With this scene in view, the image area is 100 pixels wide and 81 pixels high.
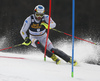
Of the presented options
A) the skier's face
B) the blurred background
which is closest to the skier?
the skier's face

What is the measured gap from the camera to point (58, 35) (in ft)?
55.5

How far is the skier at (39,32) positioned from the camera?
4.81 metres

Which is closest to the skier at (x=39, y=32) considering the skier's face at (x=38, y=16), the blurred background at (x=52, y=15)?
Answer: the skier's face at (x=38, y=16)

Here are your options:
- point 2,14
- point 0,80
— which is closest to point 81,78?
point 0,80

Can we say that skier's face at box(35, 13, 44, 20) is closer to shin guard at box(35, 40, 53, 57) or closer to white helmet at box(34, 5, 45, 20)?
white helmet at box(34, 5, 45, 20)

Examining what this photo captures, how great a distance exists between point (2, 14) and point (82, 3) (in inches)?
291

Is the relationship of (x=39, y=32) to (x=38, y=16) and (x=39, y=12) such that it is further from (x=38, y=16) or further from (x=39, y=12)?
(x=39, y=12)

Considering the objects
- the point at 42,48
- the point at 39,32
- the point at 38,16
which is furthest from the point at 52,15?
the point at 42,48

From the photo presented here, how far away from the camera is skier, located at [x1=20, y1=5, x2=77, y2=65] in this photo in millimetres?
4812

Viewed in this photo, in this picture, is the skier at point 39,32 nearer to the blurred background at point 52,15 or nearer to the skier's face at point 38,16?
the skier's face at point 38,16

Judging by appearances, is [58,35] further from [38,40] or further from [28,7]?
[38,40]

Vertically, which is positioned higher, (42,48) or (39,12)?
(39,12)

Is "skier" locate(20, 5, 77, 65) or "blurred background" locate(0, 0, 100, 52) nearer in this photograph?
→ "skier" locate(20, 5, 77, 65)

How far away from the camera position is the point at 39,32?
17.0 ft
